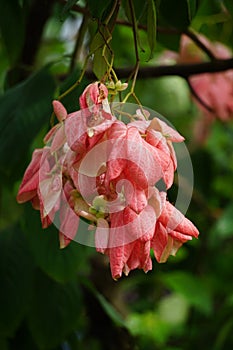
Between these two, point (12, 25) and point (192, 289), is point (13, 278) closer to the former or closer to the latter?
point (12, 25)

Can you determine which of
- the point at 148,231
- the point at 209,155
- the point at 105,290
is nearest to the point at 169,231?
the point at 148,231

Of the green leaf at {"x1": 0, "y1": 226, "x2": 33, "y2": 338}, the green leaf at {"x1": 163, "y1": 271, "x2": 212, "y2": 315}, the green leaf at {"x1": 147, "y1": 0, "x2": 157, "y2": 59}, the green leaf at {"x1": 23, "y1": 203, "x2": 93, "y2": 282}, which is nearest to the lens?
the green leaf at {"x1": 147, "y1": 0, "x2": 157, "y2": 59}

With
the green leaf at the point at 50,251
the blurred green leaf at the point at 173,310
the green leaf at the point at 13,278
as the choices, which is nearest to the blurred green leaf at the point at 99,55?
the green leaf at the point at 50,251

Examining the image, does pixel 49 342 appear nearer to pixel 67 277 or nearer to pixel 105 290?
pixel 67 277

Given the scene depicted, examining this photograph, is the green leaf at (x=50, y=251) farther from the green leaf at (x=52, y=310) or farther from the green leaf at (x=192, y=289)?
the green leaf at (x=192, y=289)

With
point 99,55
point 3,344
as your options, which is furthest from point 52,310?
point 99,55

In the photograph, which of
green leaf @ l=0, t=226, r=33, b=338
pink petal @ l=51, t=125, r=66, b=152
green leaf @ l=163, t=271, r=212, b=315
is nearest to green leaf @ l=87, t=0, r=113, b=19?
pink petal @ l=51, t=125, r=66, b=152

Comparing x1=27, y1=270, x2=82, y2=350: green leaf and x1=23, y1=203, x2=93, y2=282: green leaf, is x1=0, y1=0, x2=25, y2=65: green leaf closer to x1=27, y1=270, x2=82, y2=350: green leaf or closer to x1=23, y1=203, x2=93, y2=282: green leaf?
x1=23, y1=203, x2=93, y2=282: green leaf
